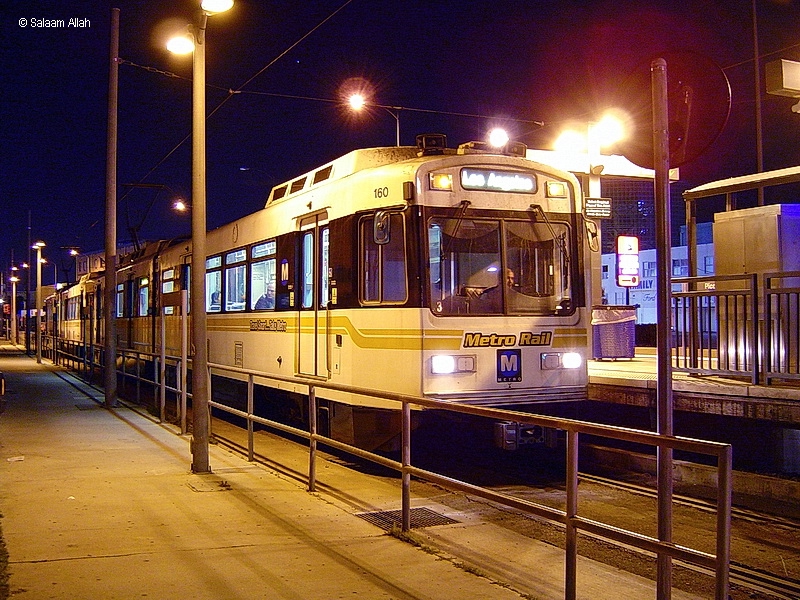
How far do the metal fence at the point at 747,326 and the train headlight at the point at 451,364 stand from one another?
2759 millimetres

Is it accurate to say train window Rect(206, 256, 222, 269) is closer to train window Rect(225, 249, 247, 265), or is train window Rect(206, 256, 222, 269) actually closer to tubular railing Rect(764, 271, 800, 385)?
train window Rect(225, 249, 247, 265)

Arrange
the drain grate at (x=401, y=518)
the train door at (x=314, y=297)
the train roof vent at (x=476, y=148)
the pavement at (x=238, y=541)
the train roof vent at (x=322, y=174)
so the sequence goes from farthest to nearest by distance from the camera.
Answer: the train roof vent at (x=322, y=174) → the train door at (x=314, y=297) → the train roof vent at (x=476, y=148) → the drain grate at (x=401, y=518) → the pavement at (x=238, y=541)

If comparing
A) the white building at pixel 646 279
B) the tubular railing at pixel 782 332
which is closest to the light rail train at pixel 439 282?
the tubular railing at pixel 782 332

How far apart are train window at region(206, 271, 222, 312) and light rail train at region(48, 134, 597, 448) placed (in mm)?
4413

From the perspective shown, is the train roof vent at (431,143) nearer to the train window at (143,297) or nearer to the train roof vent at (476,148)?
the train roof vent at (476,148)

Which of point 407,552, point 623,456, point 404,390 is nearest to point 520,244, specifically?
point 404,390

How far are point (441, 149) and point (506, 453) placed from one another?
4.11m

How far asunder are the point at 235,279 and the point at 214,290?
4.62 ft

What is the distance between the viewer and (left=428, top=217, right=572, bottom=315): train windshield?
9859mm

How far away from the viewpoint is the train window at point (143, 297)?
22703 mm

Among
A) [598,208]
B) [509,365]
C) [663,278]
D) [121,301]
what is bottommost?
[509,365]

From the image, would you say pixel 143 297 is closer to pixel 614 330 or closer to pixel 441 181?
pixel 614 330

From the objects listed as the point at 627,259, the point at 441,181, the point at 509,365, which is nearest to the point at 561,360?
the point at 509,365

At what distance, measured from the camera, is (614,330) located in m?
15.3
